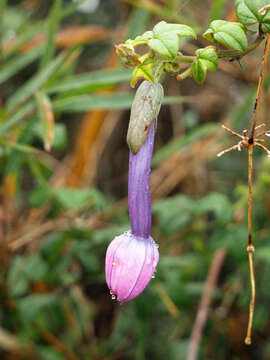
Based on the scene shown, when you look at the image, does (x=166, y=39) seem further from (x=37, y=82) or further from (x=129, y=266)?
(x=37, y=82)

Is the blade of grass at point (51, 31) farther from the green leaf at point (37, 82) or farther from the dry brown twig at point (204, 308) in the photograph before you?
the dry brown twig at point (204, 308)

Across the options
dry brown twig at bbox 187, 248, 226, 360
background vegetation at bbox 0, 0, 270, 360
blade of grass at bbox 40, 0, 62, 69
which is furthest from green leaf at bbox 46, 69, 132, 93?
dry brown twig at bbox 187, 248, 226, 360

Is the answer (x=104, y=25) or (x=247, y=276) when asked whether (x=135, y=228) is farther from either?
(x=104, y=25)

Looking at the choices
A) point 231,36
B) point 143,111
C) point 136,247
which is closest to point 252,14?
point 231,36

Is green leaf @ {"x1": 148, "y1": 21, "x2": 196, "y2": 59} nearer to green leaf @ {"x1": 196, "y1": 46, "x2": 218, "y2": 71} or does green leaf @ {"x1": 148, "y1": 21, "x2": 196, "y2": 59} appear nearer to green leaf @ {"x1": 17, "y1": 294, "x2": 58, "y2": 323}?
green leaf @ {"x1": 196, "y1": 46, "x2": 218, "y2": 71}


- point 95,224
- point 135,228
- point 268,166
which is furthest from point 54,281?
point 135,228

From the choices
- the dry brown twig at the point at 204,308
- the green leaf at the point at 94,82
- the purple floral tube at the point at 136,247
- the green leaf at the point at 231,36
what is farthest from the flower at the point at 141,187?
the dry brown twig at the point at 204,308

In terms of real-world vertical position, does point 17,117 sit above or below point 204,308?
above
